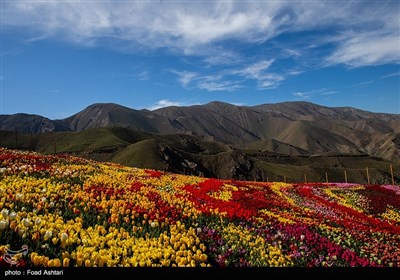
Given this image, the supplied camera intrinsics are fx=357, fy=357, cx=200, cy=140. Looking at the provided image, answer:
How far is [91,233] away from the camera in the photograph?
9.09 m

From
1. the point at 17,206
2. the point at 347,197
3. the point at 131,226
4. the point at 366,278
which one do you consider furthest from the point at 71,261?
the point at 347,197

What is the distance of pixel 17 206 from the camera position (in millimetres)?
10406

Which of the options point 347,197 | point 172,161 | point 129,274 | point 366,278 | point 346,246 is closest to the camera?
point 129,274

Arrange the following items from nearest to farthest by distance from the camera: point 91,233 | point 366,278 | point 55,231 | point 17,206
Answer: point 366,278 → point 55,231 → point 91,233 → point 17,206

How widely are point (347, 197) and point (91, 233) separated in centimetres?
3216

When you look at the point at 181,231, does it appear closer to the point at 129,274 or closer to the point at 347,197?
the point at 129,274

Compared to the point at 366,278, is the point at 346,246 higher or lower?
lower

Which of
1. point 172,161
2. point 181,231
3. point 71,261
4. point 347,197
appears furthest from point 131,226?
point 172,161

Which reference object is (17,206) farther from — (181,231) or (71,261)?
(181,231)

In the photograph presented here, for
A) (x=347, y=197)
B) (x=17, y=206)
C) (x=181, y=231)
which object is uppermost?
(x=17, y=206)

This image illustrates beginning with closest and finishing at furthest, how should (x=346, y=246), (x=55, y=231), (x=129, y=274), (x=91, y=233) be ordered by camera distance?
(x=129, y=274) → (x=55, y=231) → (x=91, y=233) → (x=346, y=246)

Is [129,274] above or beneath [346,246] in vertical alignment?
above

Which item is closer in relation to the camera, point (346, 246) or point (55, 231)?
point (55, 231)

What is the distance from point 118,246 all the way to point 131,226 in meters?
2.09
